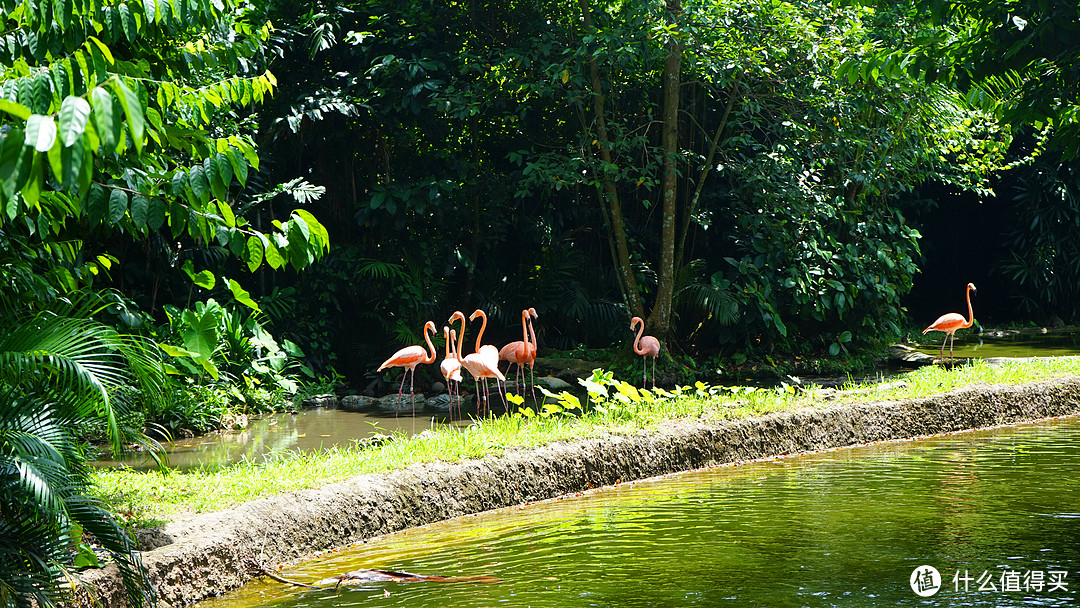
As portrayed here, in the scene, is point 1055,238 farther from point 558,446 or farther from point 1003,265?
point 558,446

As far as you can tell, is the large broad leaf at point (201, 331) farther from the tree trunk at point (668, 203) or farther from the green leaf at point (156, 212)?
the green leaf at point (156, 212)

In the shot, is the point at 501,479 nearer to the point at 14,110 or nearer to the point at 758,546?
the point at 758,546

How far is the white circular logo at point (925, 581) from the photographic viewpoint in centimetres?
409

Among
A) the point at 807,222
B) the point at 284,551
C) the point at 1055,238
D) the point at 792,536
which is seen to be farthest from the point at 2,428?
the point at 1055,238

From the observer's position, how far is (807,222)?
507 inches

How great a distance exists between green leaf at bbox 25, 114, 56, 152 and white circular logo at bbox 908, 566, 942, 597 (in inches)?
140

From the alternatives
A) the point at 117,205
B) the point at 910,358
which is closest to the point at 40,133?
the point at 117,205

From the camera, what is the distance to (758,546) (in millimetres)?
4910

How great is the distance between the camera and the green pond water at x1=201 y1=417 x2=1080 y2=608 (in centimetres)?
417

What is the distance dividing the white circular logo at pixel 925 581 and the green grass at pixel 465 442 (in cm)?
280

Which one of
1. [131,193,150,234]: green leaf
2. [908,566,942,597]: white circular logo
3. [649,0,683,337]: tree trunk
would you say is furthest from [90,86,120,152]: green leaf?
[649,0,683,337]: tree trunk

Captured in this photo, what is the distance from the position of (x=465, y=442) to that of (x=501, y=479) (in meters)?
0.42

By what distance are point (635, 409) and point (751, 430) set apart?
35.5 inches
